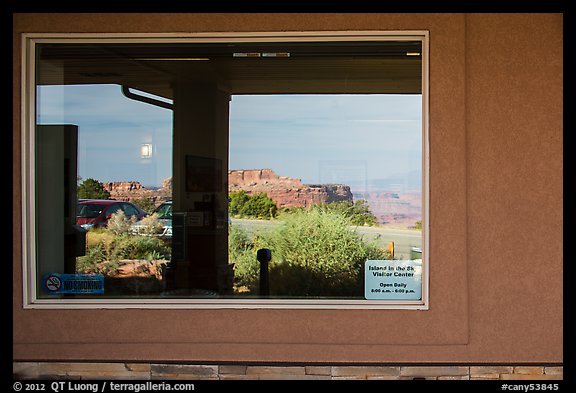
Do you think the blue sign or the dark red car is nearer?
the blue sign

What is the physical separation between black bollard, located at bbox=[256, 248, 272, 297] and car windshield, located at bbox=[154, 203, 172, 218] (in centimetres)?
109

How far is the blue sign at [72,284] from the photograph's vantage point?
477 centimetres

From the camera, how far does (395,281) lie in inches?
186

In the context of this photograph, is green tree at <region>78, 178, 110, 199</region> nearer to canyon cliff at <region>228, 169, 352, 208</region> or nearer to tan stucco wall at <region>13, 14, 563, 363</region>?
canyon cliff at <region>228, 169, 352, 208</region>

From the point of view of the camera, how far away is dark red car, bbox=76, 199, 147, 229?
533cm

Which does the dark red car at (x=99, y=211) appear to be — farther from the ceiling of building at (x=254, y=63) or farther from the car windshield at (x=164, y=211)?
the ceiling of building at (x=254, y=63)

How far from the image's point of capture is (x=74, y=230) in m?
5.19

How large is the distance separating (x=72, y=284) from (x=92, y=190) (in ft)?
3.52

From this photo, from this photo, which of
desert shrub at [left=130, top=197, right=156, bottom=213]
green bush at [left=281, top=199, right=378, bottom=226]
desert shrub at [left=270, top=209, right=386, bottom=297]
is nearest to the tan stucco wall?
desert shrub at [left=270, top=209, right=386, bottom=297]

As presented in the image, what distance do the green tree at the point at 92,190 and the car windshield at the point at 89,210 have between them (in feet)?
0.24

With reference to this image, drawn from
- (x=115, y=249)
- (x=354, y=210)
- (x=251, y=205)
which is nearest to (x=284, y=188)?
(x=251, y=205)
